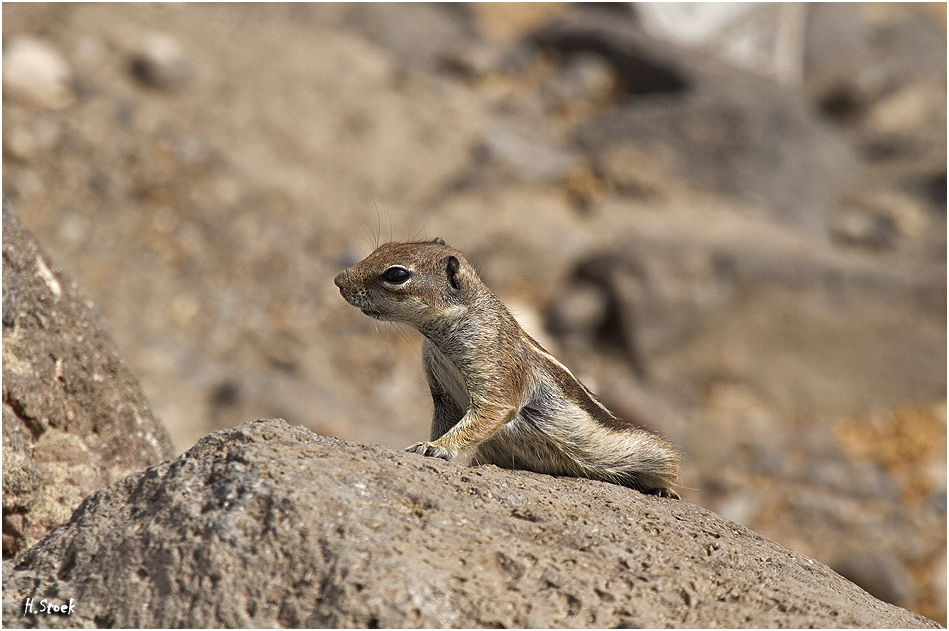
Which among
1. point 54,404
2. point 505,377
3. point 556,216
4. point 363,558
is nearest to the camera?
point 363,558

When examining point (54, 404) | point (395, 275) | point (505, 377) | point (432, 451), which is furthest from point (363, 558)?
point (54, 404)

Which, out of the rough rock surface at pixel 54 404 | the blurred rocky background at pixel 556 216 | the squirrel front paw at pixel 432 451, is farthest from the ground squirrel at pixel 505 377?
the blurred rocky background at pixel 556 216

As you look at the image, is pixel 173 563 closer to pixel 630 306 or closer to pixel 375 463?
pixel 375 463

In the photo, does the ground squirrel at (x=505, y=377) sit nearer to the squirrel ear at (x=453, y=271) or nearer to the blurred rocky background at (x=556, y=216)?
the squirrel ear at (x=453, y=271)

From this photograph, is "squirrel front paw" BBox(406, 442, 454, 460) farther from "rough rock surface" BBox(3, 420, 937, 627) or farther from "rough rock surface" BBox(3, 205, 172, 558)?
"rough rock surface" BBox(3, 205, 172, 558)

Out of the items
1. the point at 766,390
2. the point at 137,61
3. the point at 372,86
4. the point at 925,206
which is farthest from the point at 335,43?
the point at 925,206

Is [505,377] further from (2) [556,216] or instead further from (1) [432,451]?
(2) [556,216]
